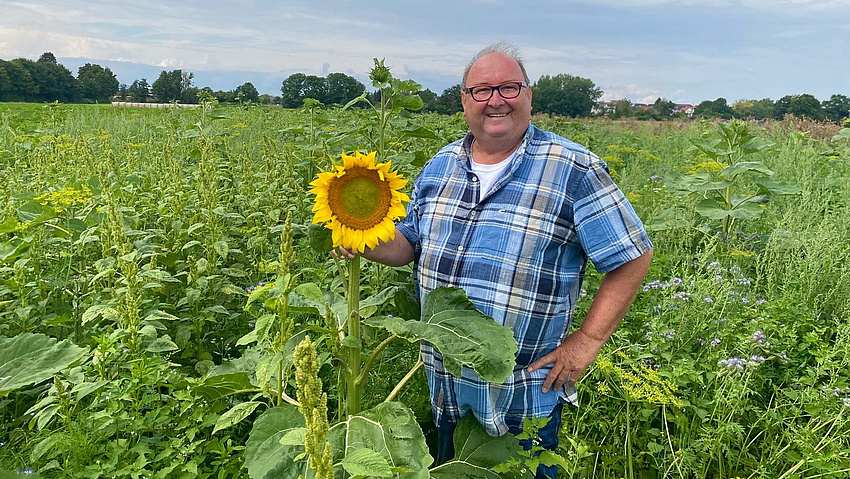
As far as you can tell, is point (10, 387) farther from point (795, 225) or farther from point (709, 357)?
point (795, 225)

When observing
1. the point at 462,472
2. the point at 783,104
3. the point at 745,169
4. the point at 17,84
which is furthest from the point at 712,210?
the point at 17,84

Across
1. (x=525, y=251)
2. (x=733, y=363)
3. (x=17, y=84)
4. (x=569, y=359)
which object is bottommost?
(x=733, y=363)

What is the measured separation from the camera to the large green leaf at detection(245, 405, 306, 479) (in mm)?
1522

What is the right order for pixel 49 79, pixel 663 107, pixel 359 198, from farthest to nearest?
pixel 49 79 < pixel 663 107 < pixel 359 198

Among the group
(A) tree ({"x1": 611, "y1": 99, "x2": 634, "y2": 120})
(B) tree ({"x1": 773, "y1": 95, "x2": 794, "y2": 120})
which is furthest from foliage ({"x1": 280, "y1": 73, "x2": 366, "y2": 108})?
(B) tree ({"x1": 773, "y1": 95, "x2": 794, "y2": 120})

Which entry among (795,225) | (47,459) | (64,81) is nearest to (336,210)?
(47,459)

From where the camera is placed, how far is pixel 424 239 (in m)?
2.30

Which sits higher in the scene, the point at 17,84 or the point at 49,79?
the point at 49,79

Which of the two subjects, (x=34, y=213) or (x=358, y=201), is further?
(x=34, y=213)

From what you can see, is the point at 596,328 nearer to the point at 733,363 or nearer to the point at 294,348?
the point at 733,363

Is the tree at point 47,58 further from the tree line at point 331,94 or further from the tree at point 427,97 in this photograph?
the tree at point 427,97

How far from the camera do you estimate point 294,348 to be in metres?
1.72

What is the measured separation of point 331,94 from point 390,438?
18.0 feet

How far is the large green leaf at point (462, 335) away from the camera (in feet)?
5.43
